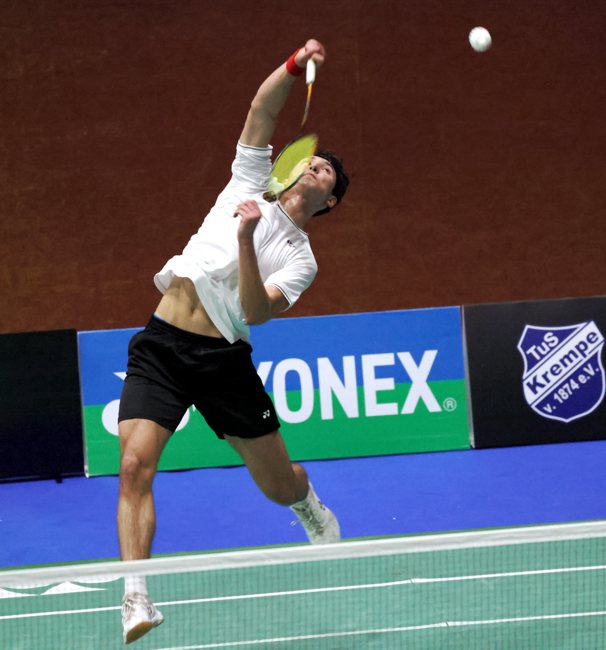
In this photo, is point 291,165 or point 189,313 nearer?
point 189,313

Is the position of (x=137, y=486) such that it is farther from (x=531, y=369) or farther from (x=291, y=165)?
(x=531, y=369)

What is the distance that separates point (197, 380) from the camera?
400cm

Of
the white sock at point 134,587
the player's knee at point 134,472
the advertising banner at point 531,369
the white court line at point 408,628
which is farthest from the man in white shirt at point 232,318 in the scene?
the advertising banner at point 531,369

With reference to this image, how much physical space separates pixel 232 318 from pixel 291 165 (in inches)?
32.9

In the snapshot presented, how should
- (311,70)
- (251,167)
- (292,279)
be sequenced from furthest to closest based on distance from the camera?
(251,167)
(292,279)
(311,70)

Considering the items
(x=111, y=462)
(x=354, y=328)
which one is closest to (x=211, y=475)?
(x=111, y=462)

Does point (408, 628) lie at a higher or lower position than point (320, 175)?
lower

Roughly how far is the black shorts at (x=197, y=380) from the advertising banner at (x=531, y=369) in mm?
3276

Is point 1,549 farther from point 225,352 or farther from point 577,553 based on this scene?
point 577,553

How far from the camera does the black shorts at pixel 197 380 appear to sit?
3.93 metres

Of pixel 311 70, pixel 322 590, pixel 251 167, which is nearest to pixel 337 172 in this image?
pixel 251 167

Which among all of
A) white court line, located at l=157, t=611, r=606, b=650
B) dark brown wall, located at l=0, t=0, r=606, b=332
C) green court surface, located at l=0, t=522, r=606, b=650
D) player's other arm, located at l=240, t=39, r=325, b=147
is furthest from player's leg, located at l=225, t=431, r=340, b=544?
dark brown wall, located at l=0, t=0, r=606, b=332

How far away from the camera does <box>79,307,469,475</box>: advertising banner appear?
6.90 meters

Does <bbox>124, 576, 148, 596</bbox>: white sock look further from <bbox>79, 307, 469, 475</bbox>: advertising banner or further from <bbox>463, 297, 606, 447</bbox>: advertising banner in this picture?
<bbox>463, 297, 606, 447</bbox>: advertising banner
